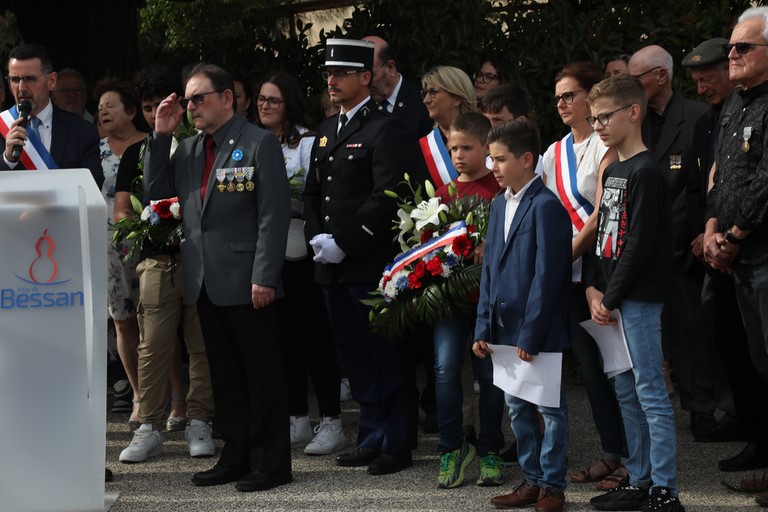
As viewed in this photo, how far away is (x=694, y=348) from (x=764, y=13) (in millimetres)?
2192

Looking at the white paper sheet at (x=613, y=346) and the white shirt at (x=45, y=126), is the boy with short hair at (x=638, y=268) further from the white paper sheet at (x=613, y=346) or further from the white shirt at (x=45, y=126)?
the white shirt at (x=45, y=126)

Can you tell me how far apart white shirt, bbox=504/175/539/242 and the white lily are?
46cm

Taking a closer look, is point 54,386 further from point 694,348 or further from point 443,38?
point 443,38

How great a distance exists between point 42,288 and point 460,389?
2.16 metres

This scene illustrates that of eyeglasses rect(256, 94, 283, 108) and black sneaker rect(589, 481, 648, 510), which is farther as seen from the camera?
Answer: eyeglasses rect(256, 94, 283, 108)

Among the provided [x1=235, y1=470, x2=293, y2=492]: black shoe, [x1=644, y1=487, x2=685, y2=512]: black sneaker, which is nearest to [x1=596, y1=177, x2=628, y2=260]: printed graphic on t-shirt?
[x1=644, y1=487, x2=685, y2=512]: black sneaker

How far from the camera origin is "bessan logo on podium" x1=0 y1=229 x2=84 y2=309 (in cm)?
507

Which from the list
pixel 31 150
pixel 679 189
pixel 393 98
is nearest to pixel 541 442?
pixel 679 189

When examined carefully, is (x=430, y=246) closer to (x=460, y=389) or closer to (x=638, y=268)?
(x=460, y=389)

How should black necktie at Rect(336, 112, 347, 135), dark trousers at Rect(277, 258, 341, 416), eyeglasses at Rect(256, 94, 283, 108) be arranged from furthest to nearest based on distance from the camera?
eyeglasses at Rect(256, 94, 283, 108) < dark trousers at Rect(277, 258, 341, 416) < black necktie at Rect(336, 112, 347, 135)

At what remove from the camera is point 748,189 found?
5.32m

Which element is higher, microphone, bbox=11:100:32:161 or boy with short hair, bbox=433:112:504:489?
microphone, bbox=11:100:32:161

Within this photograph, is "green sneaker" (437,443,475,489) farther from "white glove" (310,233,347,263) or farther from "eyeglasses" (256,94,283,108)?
"eyeglasses" (256,94,283,108)

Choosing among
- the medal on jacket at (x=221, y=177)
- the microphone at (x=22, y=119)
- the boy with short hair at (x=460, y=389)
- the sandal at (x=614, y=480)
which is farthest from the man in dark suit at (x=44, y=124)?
the sandal at (x=614, y=480)
